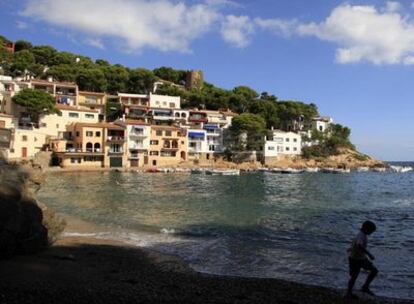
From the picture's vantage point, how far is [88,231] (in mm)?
24484

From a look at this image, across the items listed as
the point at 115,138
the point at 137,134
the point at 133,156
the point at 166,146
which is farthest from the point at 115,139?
the point at 166,146

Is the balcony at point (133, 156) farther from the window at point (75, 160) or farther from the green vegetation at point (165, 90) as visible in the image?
the green vegetation at point (165, 90)

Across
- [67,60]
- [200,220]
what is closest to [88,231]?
[200,220]

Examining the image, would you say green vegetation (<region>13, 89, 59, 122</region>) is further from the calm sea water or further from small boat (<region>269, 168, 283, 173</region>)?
small boat (<region>269, 168, 283, 173</region>)

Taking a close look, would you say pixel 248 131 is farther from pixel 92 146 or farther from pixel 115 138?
pixel 92 146

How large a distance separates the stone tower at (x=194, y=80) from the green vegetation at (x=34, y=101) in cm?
6906

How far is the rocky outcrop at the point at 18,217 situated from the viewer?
13.6 metres

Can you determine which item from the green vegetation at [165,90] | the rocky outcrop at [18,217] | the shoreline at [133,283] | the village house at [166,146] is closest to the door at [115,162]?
the village house at [166,146]

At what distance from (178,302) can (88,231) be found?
15.1 meters

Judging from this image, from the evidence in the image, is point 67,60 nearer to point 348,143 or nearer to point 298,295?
point 348,143

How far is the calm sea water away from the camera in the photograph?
17.2 meters

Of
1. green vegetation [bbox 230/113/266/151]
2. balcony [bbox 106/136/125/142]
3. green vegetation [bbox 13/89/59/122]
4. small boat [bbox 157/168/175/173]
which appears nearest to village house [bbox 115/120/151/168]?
balcony [bbox 106/136/125/142]

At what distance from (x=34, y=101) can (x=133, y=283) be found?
266 ft

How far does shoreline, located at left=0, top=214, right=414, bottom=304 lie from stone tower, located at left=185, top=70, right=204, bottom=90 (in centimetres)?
13634
